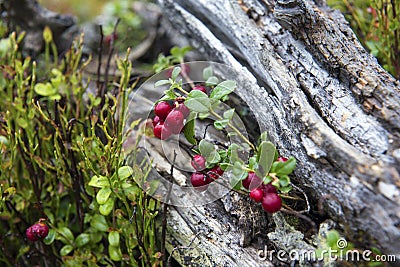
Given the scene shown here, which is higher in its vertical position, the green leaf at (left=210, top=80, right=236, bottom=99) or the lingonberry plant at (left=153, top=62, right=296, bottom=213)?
the green leaf at (left=210, top=80, right=236, bottom=99)

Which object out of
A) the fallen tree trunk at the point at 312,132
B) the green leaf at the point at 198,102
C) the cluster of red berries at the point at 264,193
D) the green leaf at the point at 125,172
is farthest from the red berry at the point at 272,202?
the green leaf at the point at 125,172

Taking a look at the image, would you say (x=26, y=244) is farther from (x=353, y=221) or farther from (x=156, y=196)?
(x=353, y=221)

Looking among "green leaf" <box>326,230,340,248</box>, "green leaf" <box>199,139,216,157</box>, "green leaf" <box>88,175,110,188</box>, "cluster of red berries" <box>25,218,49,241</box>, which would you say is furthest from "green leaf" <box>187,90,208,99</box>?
"cluster of red berries" <box>25,218,49,241</box>

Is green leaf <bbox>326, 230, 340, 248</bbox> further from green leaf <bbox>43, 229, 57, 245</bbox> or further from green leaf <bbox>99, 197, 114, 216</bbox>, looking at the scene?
green leaf <bbox>43, 229, 57, 245</bbox>

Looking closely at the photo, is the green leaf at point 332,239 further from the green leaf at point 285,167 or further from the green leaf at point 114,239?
the green leaf at point 114,239

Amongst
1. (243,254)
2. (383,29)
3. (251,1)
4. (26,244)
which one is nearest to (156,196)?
(243,254)

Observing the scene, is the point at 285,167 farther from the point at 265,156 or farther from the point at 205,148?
the point at 205,148
